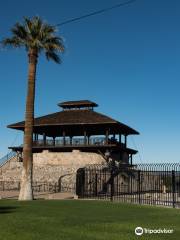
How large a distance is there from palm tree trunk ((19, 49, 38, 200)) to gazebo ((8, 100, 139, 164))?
2279 centimetres

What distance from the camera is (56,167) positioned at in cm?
4925

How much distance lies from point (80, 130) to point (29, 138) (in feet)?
94.3

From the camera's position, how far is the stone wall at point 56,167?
4656 cm

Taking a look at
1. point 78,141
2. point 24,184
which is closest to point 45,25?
point 24,184

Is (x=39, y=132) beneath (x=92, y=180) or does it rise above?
above

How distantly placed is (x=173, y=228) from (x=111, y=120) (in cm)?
3885

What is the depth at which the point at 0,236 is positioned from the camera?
1148 centimetres

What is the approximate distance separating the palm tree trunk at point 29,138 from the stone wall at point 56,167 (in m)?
15.1

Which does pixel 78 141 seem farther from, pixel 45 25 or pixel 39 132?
pixel 45 25

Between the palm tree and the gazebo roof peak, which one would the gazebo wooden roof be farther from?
the palm tree

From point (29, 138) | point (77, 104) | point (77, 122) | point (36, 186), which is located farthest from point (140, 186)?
point (77, 104)

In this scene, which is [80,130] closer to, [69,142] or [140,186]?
[69,142]

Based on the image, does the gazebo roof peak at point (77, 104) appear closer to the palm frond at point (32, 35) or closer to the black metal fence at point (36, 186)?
the black metal fence at point (36, 186)
